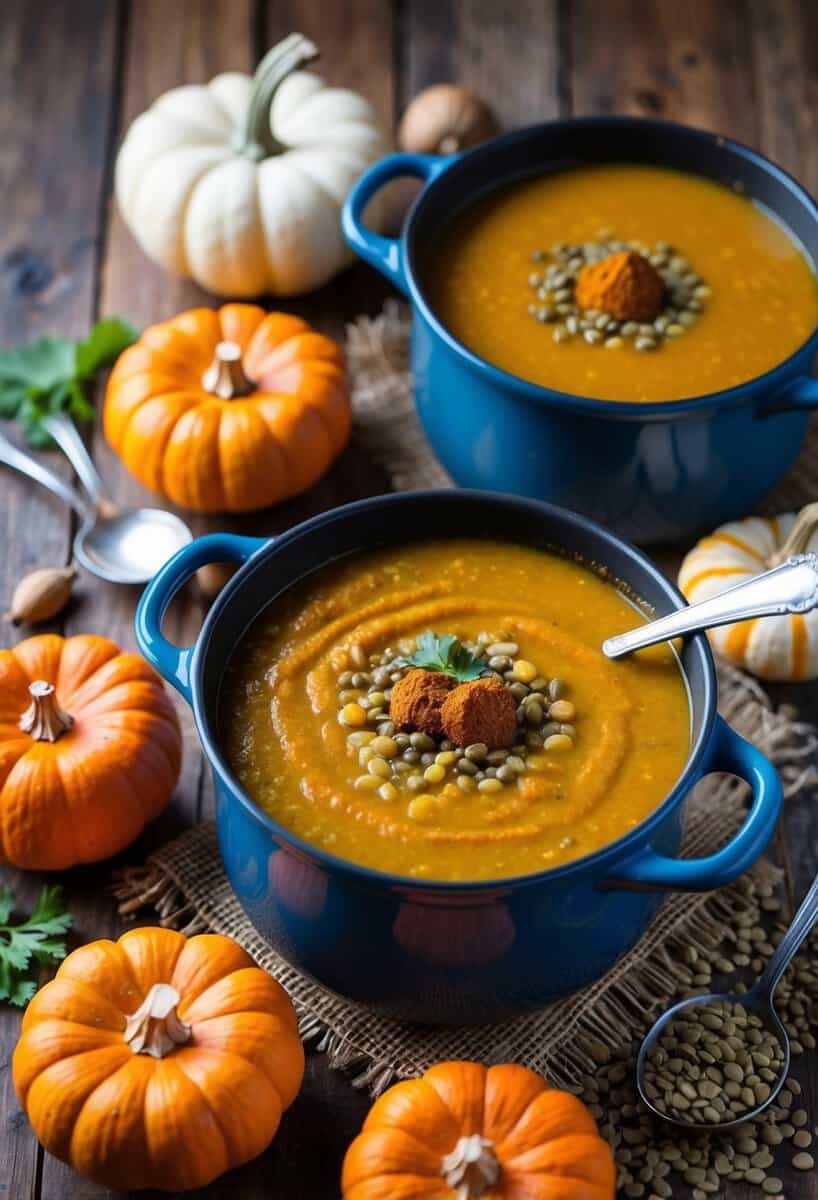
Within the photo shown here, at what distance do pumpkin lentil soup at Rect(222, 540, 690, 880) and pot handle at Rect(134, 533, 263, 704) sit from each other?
0.40 ft

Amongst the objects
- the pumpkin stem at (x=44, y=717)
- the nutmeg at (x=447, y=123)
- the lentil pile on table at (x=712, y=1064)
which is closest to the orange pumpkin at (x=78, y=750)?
the pumpkin stem at (x=44, y=717)

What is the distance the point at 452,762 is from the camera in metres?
2.51

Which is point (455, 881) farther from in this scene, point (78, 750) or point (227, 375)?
point (227, 375)

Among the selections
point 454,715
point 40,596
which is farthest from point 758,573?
point 40,596

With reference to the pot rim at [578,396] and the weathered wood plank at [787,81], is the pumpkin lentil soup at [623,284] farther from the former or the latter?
the weathered wood plank at [787,81]

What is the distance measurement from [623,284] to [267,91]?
3.23ft

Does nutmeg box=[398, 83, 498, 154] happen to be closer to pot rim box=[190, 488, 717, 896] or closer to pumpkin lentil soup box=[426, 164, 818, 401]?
pumpkin lentil soup box=[426, 164, 818, 401]

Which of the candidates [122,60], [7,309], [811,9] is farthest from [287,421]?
[811,9]

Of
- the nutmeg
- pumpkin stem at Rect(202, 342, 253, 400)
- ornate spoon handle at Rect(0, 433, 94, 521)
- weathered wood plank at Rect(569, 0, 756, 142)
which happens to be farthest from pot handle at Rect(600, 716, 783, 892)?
weathered wood plank at Rect(569, 0, 756, 142)

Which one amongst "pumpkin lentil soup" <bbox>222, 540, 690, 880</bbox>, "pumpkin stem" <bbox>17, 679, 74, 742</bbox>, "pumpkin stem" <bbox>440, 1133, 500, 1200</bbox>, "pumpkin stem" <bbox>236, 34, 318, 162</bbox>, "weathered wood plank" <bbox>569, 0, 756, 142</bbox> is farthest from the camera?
"weathered wood plank" <bbox>569, 0, 756, 142</bbox>

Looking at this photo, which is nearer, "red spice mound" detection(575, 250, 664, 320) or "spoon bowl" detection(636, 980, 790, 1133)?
"spoon bowl" detection(636, 980, 790, 1133)

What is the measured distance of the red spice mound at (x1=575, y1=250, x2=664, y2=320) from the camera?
3188 mm

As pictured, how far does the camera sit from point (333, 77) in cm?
421

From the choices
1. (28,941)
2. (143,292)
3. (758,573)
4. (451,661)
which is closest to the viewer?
(451,661)
